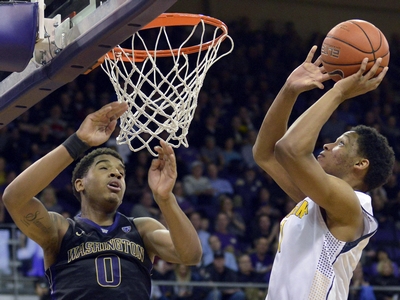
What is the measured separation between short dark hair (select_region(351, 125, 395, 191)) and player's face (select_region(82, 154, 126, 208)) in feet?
3.87

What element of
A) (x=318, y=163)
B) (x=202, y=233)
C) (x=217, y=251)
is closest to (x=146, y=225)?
(x=318, y=163)

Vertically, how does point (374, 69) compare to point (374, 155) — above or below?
above

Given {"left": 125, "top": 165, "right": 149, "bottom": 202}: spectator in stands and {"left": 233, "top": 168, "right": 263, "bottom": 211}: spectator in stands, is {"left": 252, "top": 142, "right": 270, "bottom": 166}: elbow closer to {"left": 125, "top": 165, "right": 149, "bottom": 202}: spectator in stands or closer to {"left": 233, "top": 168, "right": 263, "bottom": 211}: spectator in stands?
{"left": 125, "top": 165, "right": 149, "bottom": 202}: spectator in stands

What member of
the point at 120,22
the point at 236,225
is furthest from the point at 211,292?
the point at 120,22

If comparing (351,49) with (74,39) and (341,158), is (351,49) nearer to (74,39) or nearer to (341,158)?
(341,158)

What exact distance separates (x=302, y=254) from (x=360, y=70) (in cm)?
76

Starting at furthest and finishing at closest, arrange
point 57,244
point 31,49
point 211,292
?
1. point 211,292
2. point 57,244
3. point 31,49

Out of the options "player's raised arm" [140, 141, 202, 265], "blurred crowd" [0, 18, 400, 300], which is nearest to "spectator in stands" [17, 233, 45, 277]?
"blurred crowd" [0, 18, 400, 300]

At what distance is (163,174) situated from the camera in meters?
3.22

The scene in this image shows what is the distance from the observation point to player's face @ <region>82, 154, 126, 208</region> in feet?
11.6

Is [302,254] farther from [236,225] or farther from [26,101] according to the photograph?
[236,225]

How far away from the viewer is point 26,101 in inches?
130

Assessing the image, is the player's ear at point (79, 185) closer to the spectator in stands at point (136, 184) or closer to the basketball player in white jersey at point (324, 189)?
the basketball player in white jersey at point (324, 189)

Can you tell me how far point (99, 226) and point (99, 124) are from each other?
55cm
